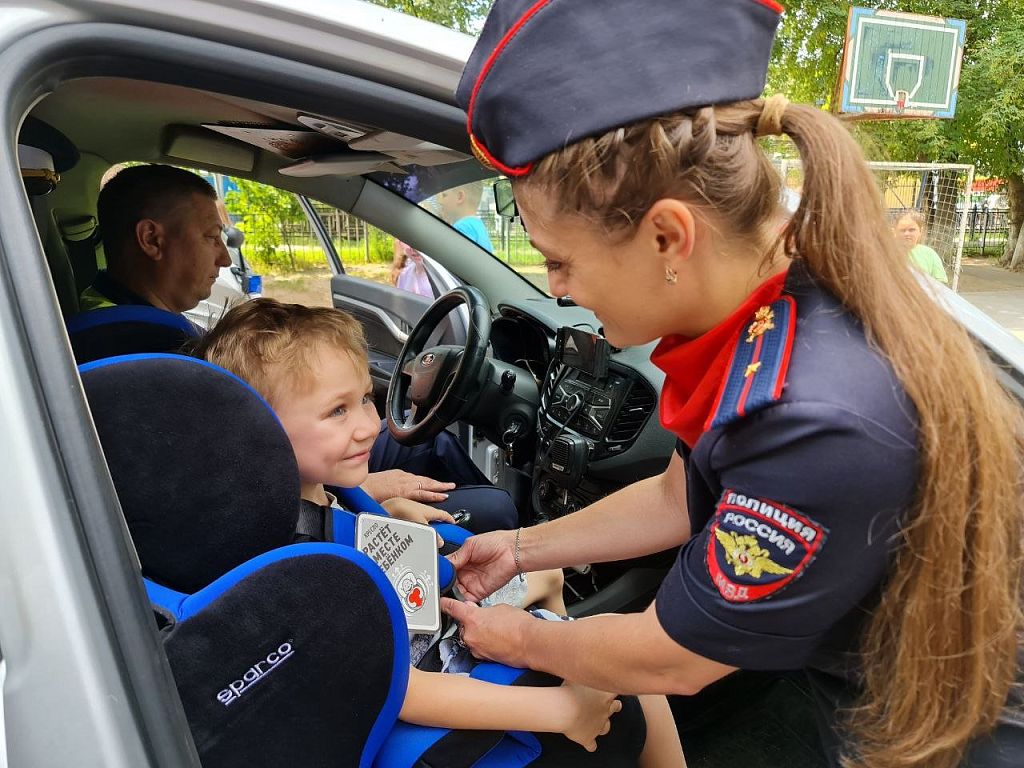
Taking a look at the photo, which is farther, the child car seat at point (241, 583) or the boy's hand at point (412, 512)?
the boy's hand at point (412, 512)

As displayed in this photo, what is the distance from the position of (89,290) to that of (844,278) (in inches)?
77.9

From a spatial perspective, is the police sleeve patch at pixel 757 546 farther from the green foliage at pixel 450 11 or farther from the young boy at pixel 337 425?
the green foliage at pixel 450 11

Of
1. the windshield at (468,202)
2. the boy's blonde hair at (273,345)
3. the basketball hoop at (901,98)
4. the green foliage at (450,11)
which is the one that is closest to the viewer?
the boy's blonde hair at (273,345)

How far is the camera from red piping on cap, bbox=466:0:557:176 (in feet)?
2.94

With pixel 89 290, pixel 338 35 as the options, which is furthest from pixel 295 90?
pixel 89 290

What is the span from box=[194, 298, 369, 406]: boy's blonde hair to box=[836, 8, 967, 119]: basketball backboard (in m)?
11.4

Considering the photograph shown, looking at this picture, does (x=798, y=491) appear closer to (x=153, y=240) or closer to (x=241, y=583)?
(x=241, y=583)

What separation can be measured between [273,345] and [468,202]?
1.50 m

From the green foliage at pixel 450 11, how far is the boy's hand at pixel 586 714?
29.9 ft

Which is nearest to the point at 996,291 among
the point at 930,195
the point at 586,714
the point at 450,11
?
the point at 930,195

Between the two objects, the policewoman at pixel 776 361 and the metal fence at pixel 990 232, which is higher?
the policewoman at pixel 776 361

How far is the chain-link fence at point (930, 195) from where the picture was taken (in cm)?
100

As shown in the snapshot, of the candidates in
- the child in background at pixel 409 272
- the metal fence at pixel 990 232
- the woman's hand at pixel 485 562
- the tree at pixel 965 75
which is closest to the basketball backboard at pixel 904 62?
the tree at pixel 965 75

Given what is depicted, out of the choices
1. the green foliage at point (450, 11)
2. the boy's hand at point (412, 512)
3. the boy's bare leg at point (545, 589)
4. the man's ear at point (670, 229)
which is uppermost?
the green foliage at point (450, 11)
